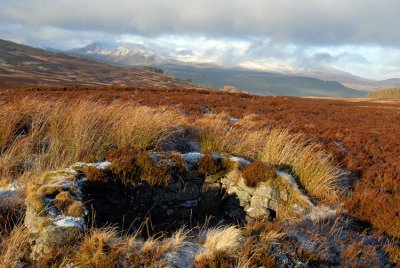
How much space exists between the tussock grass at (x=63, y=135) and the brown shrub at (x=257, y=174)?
2397mm

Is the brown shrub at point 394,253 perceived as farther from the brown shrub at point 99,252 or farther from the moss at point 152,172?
the brown shrub at point 99,252

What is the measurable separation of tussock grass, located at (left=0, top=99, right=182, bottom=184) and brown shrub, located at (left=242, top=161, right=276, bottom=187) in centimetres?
240

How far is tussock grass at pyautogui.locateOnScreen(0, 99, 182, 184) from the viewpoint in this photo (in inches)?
250

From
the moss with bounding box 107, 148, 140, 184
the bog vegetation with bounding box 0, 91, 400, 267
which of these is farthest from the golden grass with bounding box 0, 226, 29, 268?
the moss with bounding box 107, 148, 140, 184

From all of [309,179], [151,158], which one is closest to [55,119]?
[151,158]

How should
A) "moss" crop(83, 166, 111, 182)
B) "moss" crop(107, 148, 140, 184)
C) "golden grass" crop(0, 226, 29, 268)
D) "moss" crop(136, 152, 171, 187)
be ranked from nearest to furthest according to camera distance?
"golden grass" crop(0, 226, 29, 268) < "moss" crop(83, 166, 111, 182) < "moss" crop(107, 148, 140, 184) < "moss" crop(136, 152, 171, 187)

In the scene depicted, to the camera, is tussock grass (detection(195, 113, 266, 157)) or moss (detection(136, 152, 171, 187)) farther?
tussock grass (detection(195, 113, 266, 157))

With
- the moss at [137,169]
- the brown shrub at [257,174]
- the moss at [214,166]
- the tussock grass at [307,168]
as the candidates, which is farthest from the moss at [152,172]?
the tussock grass at [307,168]

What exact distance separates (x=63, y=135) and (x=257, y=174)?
431cm

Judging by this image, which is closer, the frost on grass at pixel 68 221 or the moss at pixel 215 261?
the moss at pixel 215 261

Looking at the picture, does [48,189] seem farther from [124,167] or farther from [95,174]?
[124,167]

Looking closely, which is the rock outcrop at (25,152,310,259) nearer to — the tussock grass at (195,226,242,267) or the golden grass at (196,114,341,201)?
the golden grass at (196,114,341,201)

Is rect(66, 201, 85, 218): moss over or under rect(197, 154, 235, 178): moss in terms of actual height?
under

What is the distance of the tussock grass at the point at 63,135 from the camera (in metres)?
6.35
